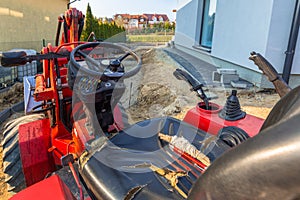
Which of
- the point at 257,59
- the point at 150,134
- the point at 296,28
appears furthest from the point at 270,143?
the point at 296,28

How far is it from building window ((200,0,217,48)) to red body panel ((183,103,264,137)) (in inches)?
257

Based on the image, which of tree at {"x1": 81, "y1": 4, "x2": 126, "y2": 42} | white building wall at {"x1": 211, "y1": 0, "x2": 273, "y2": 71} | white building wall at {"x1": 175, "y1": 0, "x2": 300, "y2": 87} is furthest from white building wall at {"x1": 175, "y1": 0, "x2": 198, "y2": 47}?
tree at {"x1": 81, "y1": 4, "x2": 126, "y2": 42}

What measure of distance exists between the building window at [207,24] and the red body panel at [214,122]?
6540 millimetres

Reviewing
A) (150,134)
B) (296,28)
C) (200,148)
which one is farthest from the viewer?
(296,28)

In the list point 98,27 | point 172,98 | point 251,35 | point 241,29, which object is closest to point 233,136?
point 172,98

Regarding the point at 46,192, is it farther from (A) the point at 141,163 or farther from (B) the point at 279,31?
(B) the point at 279,31

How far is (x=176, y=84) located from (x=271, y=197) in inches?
187

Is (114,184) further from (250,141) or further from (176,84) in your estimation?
(176,84)

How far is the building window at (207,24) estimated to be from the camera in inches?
301

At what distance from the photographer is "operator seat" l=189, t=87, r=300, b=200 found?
1.03ft

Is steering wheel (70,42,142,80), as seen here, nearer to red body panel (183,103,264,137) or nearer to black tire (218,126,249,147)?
red body panel (183,103,264,137)

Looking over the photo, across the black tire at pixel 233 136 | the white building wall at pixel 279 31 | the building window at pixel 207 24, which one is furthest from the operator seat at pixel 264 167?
the building window at pixel 207 24

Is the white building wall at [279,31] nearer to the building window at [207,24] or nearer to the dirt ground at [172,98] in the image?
the dirt ground at [172,98]

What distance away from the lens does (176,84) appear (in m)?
5.05
